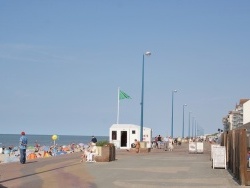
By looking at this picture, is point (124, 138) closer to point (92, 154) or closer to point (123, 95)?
point (123, 95)

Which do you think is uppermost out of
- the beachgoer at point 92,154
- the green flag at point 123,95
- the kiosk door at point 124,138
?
the green flag at point 123,95

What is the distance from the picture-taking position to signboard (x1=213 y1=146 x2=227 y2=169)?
2016 centimetres

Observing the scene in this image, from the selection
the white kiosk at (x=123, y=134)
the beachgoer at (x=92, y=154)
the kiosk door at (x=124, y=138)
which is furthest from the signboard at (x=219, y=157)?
the kiosk door at (x=124, y=138)

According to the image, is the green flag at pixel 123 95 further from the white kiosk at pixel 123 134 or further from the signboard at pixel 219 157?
the signboard at pixel 219 157

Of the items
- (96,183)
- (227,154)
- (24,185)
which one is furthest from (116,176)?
(227,154)

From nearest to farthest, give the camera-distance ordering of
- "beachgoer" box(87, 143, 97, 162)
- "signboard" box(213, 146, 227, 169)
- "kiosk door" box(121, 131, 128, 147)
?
"signboard" box(213, 146, 227, 169) → "beachgoer" box(87, 143, 97, 162) → "kiosk door" box(121, 131, 128, 147)

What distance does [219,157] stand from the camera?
20484 millimetres

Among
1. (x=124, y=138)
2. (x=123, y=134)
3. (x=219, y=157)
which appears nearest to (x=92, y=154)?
(x=219, y=157)

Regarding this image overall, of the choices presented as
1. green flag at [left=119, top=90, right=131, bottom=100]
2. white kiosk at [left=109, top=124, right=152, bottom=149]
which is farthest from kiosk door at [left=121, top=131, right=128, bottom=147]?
green flag at [left=119, top=90, right=131, bottom=100]

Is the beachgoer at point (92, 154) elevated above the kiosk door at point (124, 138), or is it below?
below

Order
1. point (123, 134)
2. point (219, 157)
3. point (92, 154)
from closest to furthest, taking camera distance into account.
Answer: point (219, 157), point (92, 154), point (123, 134)

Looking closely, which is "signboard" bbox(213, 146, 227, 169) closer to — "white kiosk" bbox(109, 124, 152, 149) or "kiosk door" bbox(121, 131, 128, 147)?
"white kiosk" bbox(109, 124, 152, 149)

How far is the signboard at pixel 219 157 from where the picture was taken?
20.2m

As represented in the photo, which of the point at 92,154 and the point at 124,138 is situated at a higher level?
the point at 124,138
